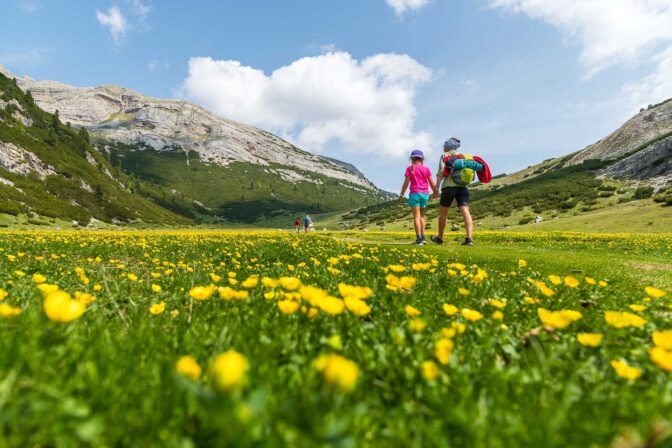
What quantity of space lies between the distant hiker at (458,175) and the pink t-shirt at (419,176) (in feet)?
2.72

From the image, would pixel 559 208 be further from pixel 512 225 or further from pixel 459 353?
pixel 459 353

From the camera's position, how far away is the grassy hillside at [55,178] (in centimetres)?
7269

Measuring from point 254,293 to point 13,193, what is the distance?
91487mm

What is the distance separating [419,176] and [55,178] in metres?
112

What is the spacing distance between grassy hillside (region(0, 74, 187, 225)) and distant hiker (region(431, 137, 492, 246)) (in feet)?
245

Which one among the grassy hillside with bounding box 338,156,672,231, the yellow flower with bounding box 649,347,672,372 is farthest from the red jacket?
the grassy hillside with bounding box 338,156,672,231

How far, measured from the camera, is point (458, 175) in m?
12.6

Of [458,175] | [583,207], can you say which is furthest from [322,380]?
[583,207]

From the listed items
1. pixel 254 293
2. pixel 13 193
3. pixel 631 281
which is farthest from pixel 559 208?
pixel 13 193

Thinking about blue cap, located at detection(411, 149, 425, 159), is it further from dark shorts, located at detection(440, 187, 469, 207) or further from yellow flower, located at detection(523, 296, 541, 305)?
yellow flower, located at detection(523, 296, 541, 305)

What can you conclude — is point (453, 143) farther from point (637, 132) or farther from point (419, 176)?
point (637, 132)

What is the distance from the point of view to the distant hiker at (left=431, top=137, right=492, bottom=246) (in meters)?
12.5

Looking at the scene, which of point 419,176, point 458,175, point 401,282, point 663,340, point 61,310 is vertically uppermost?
point 419,176

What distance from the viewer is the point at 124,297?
4.24m
